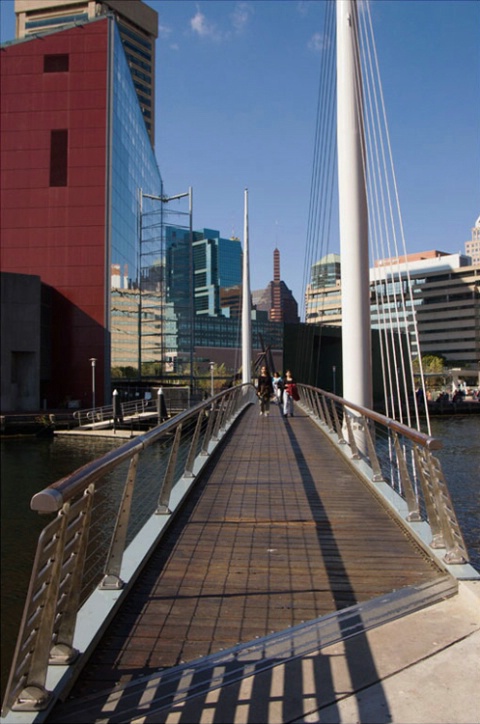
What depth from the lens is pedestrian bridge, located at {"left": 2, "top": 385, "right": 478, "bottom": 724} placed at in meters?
2.58

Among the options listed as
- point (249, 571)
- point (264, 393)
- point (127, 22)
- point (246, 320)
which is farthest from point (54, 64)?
point (127, 22)

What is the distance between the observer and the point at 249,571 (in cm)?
433

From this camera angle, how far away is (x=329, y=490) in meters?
7.28

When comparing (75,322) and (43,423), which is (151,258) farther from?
(43,423)

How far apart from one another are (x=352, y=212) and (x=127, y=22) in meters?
113

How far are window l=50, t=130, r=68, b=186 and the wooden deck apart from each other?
43824 mm

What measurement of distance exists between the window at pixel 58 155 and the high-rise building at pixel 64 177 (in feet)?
0.23

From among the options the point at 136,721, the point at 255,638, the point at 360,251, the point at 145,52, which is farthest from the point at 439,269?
the point at 145,52

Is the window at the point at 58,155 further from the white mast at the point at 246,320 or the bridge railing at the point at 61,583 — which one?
the bridge railing at the point at 61,583

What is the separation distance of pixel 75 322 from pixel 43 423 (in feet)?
33.6

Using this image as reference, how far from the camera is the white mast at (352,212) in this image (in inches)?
383

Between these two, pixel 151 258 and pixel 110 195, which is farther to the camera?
pixel 151 258

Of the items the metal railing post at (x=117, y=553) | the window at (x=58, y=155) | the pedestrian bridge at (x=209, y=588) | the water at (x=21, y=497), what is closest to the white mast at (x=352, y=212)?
the pedestrian bridge at (x=209, y=588)

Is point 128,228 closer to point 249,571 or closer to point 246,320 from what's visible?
point 246,320
